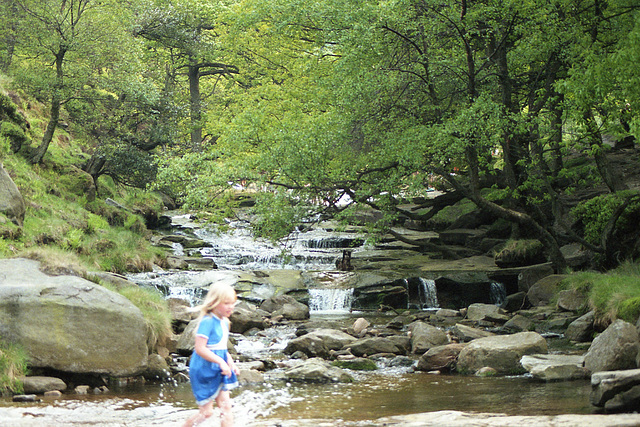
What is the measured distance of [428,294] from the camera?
18.6 m

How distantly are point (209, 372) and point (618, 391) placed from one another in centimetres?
469

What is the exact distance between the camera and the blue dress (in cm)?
532

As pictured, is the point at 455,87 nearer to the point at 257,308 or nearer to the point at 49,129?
the point at 257,308

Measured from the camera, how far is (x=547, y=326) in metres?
13.5

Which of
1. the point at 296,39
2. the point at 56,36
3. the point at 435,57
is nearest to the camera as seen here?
the point at 435,57

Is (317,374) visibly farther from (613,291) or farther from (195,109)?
(195,109)

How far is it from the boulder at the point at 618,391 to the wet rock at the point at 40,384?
709 centimetres

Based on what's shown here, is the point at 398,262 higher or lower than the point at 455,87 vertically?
lower

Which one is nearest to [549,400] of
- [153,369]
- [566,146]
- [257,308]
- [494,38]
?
[153,369]

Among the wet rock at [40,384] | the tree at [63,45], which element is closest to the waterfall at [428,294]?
the wet rock at [40,384]

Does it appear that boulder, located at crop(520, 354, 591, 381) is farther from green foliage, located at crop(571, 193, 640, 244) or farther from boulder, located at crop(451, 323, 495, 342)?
green foliage, located at crop(571, 193, 640, 244)

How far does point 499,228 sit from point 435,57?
876 centimetres

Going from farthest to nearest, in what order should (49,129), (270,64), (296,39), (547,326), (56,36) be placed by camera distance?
1. (270,64)
2. (296,39)
3. (49,129)
4. (56,36)
5. (547,326)

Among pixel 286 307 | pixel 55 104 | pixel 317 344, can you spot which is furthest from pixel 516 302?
pixel 55 104
